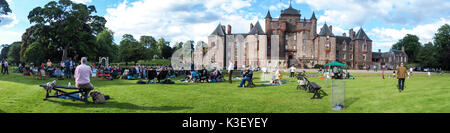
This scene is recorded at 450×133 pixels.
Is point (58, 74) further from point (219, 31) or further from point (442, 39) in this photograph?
point (442, 39)

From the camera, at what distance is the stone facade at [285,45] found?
64438 millimetres

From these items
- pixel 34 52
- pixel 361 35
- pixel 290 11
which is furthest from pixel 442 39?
pixel 34 52

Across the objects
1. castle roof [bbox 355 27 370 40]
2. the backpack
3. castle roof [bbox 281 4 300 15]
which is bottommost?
the backpack

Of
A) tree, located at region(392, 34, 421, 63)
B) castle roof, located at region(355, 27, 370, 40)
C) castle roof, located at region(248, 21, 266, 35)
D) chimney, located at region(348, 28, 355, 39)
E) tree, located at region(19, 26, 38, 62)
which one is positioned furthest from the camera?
tree, located at region(392, 34, 421, 63)

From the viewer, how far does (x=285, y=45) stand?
68188 millimetres

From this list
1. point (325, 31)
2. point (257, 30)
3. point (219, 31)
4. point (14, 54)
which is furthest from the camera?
point (219, 31)

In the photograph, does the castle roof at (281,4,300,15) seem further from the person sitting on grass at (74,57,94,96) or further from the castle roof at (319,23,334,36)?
the person sitting on grass at (74,57,94,96)

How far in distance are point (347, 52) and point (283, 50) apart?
1903 centimetres

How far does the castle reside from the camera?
64.4m

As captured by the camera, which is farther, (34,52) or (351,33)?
(351,33)

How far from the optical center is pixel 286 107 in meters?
8.93

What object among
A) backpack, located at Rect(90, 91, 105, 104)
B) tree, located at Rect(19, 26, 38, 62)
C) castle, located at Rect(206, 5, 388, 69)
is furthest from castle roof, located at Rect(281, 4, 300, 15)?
backpack, located at Rect(90, 91, 105, 104)

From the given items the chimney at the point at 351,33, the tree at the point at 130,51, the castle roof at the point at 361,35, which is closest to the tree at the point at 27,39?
the tree at the point at 130,51

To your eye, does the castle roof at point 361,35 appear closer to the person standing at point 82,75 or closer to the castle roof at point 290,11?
the castle roof at point 290,11
